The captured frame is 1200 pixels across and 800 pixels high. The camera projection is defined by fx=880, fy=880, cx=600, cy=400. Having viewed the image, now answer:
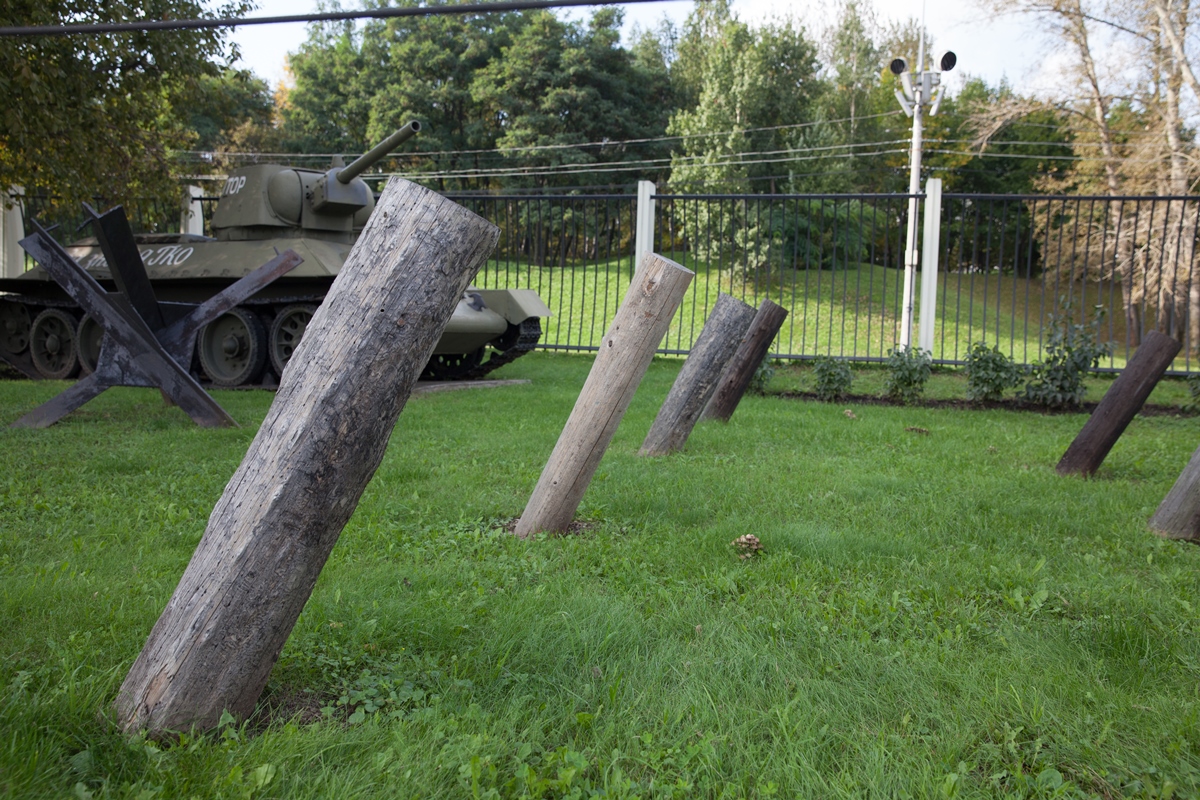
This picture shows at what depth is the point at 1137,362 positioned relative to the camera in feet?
17.4

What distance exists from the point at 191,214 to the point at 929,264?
11.7 metres

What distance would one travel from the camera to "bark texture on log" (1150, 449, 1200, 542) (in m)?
3.94

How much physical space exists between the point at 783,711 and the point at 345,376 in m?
1.35

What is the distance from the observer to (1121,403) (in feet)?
17.4

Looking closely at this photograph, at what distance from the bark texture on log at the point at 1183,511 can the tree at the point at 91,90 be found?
26.9 ft

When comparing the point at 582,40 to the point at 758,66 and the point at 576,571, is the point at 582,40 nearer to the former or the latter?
the point at 758,66

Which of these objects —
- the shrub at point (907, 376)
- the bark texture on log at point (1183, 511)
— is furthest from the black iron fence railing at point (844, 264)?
the bark texture on log at point (1183, 511)

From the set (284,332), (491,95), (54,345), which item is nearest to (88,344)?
(54,345)

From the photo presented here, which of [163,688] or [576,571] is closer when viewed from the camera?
[163,688]

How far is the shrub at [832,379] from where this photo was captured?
9.49 metres

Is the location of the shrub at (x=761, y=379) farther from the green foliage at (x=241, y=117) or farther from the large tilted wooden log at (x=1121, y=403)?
the green foliage at (x=241, y=117)

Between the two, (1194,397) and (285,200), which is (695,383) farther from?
(285,200)

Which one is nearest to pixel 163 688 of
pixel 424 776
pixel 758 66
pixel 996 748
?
pixel 424 776

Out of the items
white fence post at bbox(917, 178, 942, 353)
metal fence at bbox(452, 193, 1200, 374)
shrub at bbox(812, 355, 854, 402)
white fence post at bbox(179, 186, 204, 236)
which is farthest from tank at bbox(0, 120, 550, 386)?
white fence post at bbox(917, 178, 942, 353)
